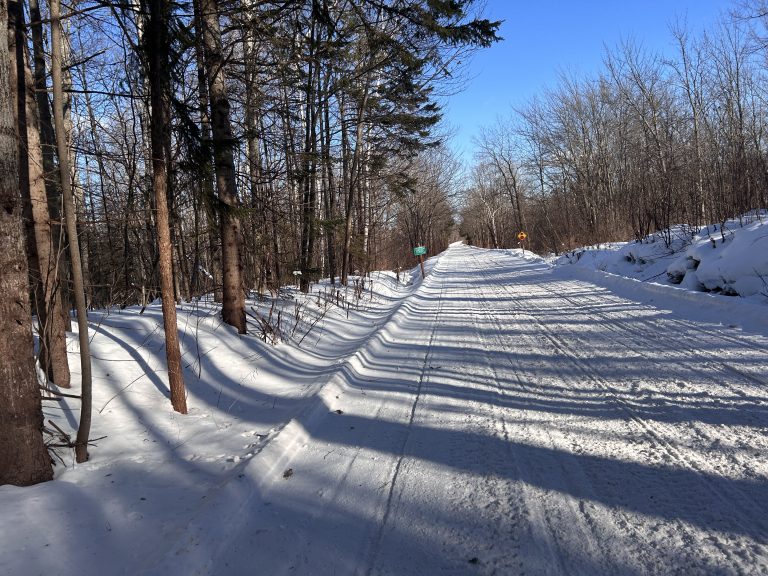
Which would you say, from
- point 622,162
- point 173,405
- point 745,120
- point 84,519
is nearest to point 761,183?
point 745,120

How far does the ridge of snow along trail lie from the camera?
2.54m

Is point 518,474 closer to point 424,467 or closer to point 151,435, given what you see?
point 424,467

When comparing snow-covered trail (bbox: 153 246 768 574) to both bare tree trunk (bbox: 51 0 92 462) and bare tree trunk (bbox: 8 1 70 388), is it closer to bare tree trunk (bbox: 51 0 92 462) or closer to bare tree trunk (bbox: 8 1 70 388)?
bare tree trunk (bbox: 51 0 92 462)

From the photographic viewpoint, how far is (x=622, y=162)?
118ft

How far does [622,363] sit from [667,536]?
3358 mm

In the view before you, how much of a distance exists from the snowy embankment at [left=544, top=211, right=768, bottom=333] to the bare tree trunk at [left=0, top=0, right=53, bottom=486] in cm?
810

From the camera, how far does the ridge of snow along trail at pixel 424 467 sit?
254cm

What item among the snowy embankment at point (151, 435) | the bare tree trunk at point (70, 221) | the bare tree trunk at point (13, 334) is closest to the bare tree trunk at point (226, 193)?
the snowy embankment at point (151, 435)

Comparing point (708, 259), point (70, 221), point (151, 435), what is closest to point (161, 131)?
point (70, 221)

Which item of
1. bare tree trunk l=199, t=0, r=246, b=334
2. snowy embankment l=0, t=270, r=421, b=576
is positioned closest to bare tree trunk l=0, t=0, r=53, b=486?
snowy embankment l=0, t=270, r=421, b=576

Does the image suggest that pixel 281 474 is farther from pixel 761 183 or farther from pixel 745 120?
pixel 745 120

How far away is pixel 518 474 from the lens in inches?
130

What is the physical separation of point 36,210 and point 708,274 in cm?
1067

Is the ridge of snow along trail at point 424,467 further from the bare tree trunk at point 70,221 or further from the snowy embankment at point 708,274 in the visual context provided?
the snowy embankment at point 708,274
